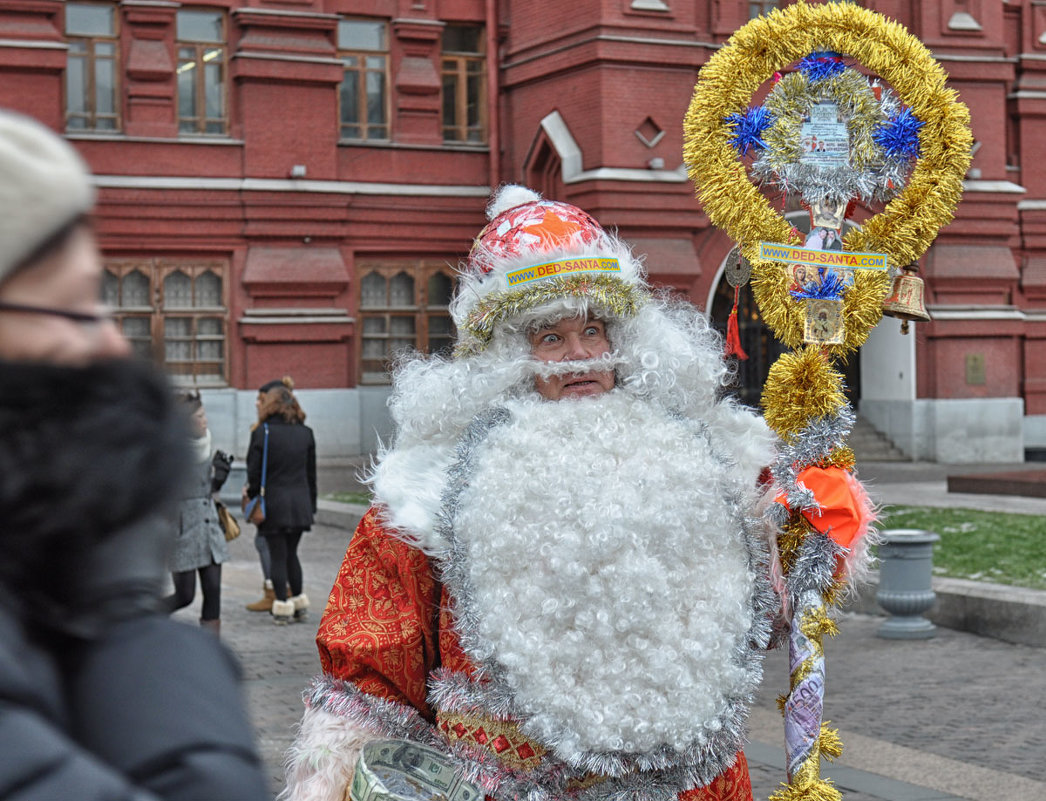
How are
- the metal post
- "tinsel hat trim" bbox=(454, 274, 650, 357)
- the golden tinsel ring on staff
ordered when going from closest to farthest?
"tinsel hat trim" bbox=(454, 274, 650, 357) → the golden tinsel ring on staff → the metal post

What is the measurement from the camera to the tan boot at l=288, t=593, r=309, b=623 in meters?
10.3

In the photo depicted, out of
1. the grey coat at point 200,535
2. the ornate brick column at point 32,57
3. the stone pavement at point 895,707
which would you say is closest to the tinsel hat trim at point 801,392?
the stone pavement at point 895,707

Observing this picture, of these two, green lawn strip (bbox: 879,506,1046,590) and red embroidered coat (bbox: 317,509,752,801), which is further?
green lawn strip (bbox: 879,506,1046,590)

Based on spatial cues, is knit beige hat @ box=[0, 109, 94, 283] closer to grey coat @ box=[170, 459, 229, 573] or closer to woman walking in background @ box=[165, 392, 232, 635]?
woman walking in background @ box=[165, 392, 232, 635]

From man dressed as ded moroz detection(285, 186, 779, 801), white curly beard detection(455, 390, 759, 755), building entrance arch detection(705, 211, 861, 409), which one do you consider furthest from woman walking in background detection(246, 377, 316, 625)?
building entrance arch detection(705, 211, 861, 409)

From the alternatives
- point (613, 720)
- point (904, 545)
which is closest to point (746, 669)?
point (613, 720)

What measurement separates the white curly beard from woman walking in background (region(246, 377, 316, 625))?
741cm

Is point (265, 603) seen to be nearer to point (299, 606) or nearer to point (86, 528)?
point (299, 606)

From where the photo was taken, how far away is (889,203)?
3766mm

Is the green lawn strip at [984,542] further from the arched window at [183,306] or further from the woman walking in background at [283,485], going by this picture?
the arched window at [183,306]

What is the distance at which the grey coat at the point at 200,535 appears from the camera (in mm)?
8508

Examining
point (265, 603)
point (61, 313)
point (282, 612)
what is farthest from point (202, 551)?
point (61, 313)

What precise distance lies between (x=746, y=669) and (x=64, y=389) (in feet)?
6.79

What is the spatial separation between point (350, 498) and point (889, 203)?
1446 cm
